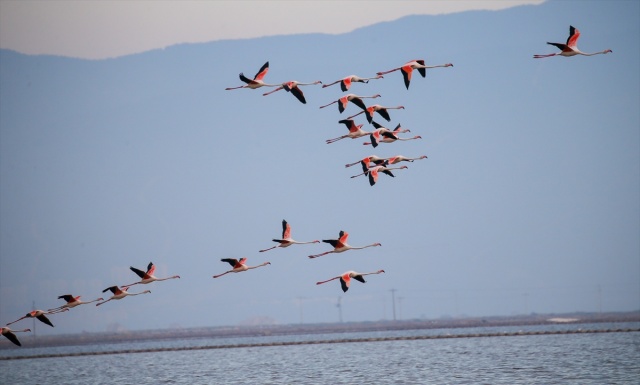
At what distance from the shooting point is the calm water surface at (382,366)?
239 feet

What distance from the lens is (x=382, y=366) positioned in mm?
88562

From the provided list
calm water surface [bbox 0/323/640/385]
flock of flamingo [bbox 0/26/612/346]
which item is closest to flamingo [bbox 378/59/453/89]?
flock of flamingo [bbox 0/26/612/346]

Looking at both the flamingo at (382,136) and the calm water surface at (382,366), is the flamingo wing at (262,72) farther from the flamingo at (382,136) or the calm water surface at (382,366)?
the calm water surface at (382,366)

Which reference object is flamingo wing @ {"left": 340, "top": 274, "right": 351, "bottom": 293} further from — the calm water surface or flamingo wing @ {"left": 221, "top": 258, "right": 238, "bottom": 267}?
the calm water surface

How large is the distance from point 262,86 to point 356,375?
136 ft

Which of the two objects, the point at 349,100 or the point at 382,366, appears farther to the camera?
the point at 382,366

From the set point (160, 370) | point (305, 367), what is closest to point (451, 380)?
point (305, 367)

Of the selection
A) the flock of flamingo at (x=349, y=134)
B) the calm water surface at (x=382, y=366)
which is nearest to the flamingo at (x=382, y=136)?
the flock of flamingo at (x=349, y=134)

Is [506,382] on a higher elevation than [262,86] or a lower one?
lower

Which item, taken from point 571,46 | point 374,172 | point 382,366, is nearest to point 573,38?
point 571,46

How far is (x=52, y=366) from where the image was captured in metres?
118

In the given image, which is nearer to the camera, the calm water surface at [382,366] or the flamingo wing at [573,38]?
the flamingo wing at [573,38]

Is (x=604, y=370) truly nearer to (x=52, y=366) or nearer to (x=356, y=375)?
(x=356, y=375)

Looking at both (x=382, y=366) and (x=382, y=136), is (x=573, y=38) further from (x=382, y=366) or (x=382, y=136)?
(x=382, y=366)
